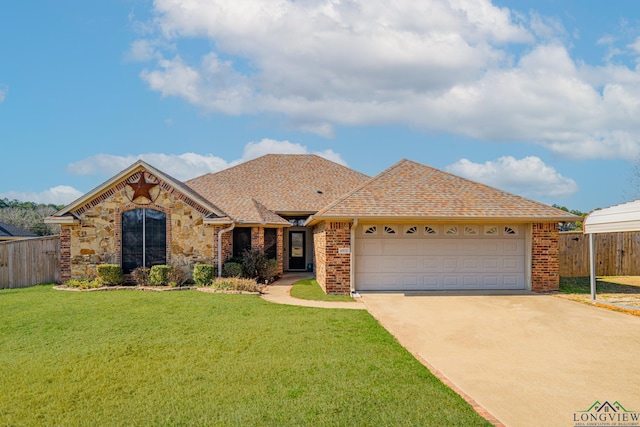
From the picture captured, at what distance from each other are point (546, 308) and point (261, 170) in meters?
17.8

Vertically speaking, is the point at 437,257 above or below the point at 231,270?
above

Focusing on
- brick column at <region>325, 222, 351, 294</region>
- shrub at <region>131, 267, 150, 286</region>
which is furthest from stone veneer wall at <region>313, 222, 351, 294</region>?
shrub at <region>131, 267, 150, 286</region>

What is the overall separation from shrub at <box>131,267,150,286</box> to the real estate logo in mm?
14319

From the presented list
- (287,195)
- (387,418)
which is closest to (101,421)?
(387,418)

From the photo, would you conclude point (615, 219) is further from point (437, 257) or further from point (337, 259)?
point (337, 259)

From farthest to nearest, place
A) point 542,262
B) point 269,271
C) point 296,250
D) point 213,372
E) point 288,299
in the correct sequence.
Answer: point 296,250 → point 269,271 → point 542,262 → point 288,299 → point 213,372

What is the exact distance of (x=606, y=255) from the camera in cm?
2008

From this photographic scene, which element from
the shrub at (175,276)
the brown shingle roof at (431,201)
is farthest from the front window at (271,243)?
the brown shingle roof at (431,201)

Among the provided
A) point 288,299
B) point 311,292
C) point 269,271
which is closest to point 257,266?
point 269,271

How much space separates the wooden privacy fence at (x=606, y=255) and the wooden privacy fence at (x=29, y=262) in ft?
67.8

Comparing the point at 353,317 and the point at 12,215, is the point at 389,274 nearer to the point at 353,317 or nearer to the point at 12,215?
the point at 353,317

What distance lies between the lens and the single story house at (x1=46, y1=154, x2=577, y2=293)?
→ 14.6 metres

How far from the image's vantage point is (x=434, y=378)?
6.41m

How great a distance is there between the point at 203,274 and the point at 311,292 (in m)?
4.11
